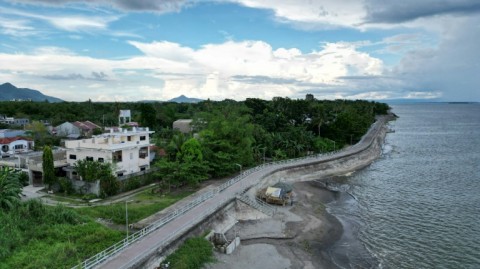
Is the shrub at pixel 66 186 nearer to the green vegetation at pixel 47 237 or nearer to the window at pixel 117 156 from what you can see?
the window at pixel 117 156

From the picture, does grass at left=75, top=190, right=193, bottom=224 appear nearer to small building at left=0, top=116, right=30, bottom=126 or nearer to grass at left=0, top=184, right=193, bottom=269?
grass at left=0, top=184, right=193, bottom=269

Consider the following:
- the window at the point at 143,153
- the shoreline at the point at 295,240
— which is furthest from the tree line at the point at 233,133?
the shoreline at the point at 295,240

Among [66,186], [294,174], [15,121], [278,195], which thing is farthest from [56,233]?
[15,121]

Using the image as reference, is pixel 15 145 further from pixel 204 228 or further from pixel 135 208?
pixel 204 228

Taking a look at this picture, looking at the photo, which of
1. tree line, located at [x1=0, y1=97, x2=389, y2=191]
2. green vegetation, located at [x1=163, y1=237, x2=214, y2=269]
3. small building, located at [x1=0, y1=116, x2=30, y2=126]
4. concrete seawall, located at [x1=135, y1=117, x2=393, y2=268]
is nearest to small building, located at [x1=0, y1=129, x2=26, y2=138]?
tree line, located at [x1=0, y1=97, x2=389, y2=191]

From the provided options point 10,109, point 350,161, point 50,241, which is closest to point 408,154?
point 350,161

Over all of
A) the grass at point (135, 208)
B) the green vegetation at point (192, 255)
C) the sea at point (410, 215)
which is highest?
the grass at point (135, 208)

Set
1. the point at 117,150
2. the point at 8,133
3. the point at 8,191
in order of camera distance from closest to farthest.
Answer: the point at 8,191, the point at 117,150, the point at 8,133
